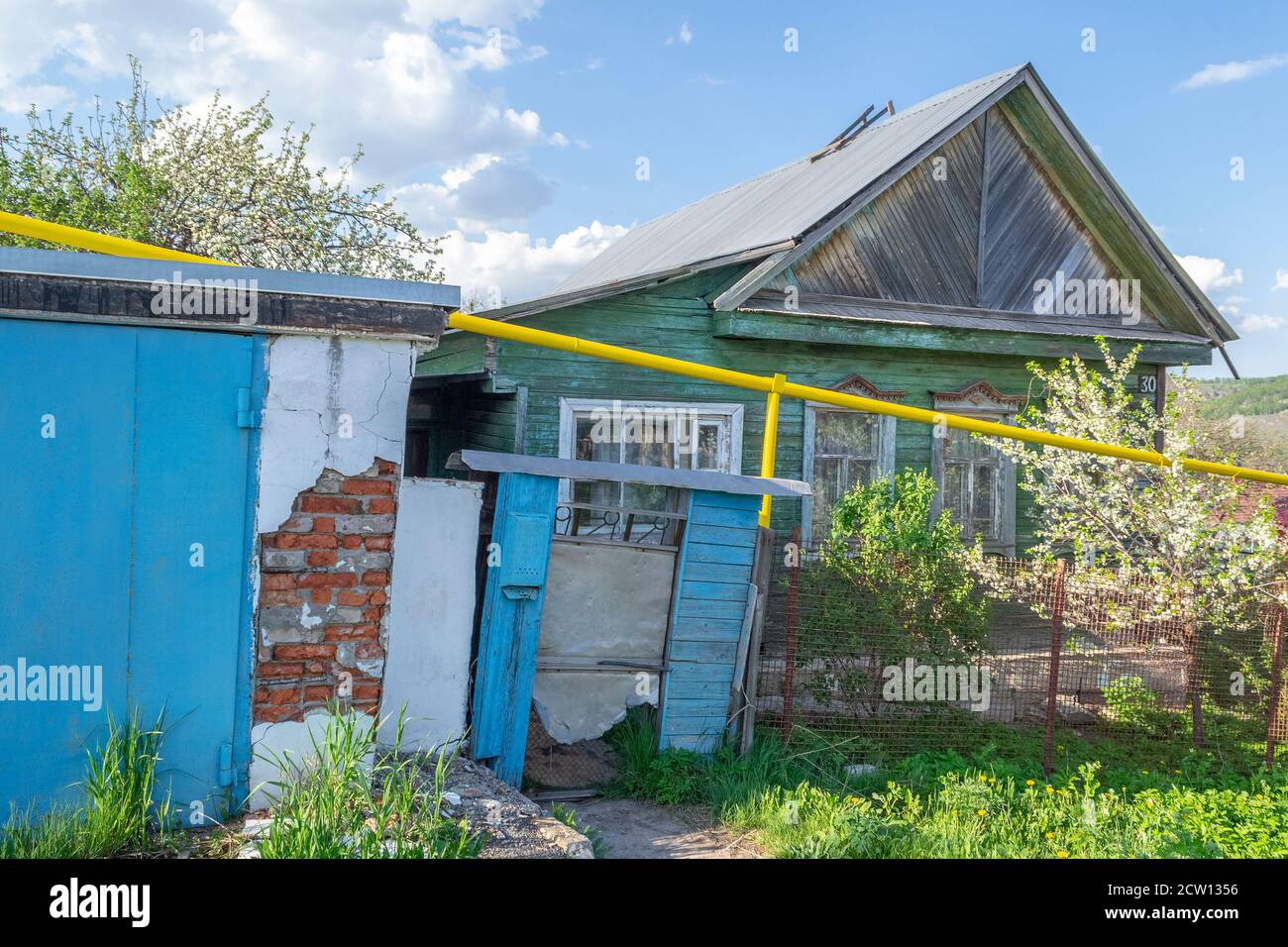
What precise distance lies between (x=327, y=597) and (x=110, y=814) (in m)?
1.21

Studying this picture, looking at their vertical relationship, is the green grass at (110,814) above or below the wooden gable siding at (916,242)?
below

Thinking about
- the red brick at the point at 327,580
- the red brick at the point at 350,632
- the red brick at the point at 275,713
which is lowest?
the red brick at the point at 275,713

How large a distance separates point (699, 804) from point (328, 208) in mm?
15351

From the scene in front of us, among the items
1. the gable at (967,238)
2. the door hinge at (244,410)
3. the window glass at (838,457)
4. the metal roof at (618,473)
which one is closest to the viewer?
the door hinge at (244,410)

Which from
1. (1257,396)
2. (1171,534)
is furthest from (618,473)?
(1257,396)

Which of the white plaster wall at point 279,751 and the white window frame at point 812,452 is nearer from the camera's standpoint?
the white plaster wall at point 279,751

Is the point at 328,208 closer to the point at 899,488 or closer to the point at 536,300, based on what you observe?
the point at 536,300

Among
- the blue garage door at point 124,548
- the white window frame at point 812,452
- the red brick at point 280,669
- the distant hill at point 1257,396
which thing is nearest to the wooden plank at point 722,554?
the red brick at point 280,669

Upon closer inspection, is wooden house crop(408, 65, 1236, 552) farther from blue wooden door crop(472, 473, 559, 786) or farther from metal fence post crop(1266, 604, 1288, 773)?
metal fence post crop(1266, 604, 1288, 773)

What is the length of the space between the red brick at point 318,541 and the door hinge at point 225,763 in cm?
96

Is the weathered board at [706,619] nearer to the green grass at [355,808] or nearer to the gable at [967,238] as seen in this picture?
the green grass at [355,808]

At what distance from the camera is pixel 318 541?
428cm

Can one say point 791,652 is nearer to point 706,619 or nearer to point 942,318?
point 706,619

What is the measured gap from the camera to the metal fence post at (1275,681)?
6922 millimetres
